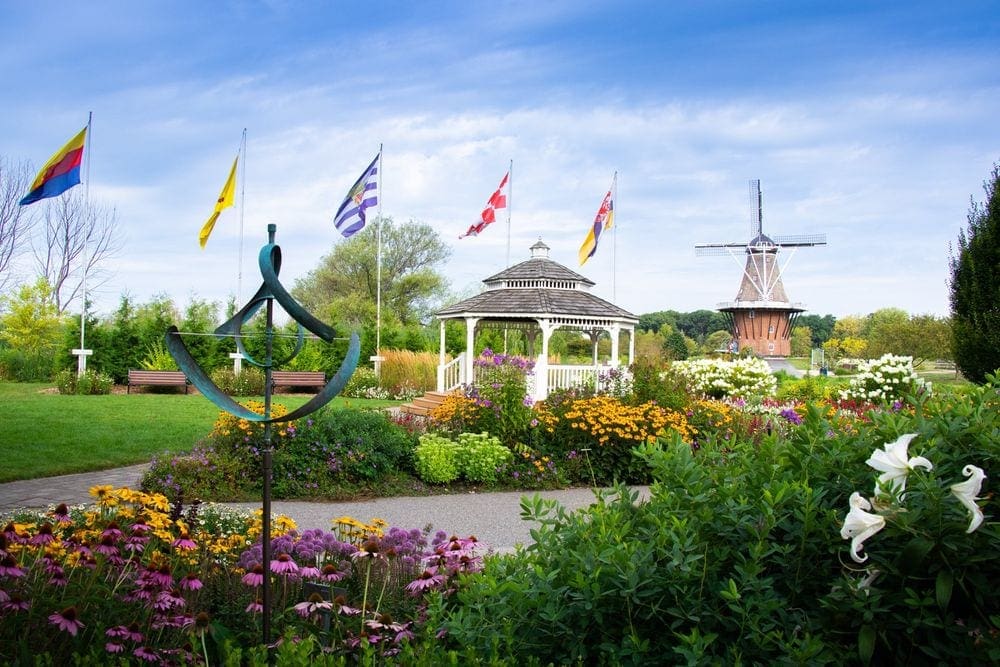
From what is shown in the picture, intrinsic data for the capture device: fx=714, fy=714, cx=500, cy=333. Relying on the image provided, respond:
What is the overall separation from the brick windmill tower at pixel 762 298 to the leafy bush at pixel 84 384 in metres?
35.2

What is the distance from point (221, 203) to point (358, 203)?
384 centimetres

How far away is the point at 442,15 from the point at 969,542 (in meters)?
8.78

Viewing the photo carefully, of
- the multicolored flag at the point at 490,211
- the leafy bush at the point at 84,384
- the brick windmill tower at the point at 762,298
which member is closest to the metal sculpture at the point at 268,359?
the multicolored flag at the point at 490,211

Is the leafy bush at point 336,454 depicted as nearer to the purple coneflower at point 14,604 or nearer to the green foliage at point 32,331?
the purple coneflower at point 14,604

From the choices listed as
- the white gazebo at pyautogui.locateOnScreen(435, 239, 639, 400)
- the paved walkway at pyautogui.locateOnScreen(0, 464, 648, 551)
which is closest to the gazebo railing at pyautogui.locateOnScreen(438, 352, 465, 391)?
the white gazebo at pyautogui.locateOnScreen(435, 239, 639, 400)

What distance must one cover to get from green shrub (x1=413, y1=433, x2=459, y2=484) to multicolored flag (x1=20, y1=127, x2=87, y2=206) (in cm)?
1472

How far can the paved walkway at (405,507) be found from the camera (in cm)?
654

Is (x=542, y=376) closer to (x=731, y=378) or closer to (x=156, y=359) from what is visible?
(x=731, y=378)

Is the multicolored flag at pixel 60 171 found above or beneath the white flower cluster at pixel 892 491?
above

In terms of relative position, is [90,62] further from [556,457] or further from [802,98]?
[802,98]

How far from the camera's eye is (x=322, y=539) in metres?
3.59

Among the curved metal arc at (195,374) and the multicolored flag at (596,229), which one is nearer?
the curved metal arc at (195,374)

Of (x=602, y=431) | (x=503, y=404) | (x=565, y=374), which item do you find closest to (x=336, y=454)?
(x=503, y=404)

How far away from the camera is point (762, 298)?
144 ft
